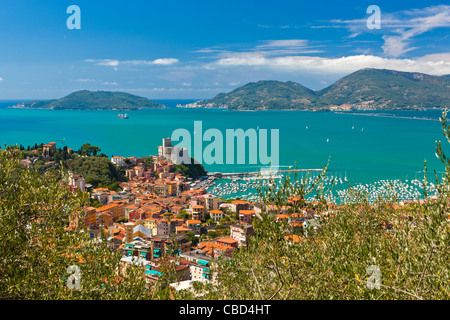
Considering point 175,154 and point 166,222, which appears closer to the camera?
point 166,222

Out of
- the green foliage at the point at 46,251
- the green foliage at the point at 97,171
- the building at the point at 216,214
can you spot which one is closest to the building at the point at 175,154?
the green foliage at the point at 97,171

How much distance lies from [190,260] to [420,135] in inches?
3734

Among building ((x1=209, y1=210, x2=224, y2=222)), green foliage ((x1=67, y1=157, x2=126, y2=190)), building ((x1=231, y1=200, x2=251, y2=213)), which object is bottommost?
building ((x1=209, y1=210, x2=224, y2=222))

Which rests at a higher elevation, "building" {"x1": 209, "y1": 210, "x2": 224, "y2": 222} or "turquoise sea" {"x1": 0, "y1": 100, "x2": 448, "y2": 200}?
"turquoise sea" {"x1": 0, "y1": 100, "x2": 448, "y2": 200}

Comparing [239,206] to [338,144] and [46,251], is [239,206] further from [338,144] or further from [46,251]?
[338,144]

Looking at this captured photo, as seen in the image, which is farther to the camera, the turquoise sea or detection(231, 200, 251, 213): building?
the turquoise sea

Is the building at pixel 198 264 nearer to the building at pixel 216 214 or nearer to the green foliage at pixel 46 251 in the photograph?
the green foliage at pixel 46 251

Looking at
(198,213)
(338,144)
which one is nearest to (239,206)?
(198,213)

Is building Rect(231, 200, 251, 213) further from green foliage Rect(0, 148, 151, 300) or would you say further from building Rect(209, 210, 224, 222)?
green foliage Rect(0, 148, 151, 300)

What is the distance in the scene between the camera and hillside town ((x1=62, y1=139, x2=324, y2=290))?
16578 mm

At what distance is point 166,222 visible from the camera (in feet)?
83.4

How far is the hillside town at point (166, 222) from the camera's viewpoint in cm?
1658

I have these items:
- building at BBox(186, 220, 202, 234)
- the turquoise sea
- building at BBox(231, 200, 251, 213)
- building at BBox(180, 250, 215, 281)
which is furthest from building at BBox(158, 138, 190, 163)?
building at BBox(180, 250, 215, 281)
